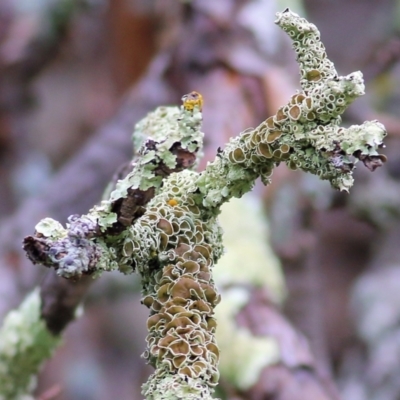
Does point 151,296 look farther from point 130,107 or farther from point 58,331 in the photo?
point 130,107

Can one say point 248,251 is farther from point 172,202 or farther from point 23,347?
point 172,202

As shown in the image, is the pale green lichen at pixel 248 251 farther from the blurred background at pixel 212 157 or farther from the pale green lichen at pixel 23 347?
the pale green lichen at pixel 23 347

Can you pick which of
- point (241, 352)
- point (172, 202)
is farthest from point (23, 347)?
point (172, 202)

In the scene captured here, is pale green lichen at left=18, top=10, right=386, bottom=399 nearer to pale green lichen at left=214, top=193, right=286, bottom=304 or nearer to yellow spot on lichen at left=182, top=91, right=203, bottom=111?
yellow spot on lichen at left=182, top=91, right=203, bottom=111

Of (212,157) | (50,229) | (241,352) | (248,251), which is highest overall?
(212,157)

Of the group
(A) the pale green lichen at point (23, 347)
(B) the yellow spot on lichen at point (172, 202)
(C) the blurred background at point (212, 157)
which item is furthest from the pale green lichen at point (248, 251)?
(B) the yellow spot on lichen at point (172, 202)

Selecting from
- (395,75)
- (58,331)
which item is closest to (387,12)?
(395,75)

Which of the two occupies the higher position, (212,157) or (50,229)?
(212,157)
